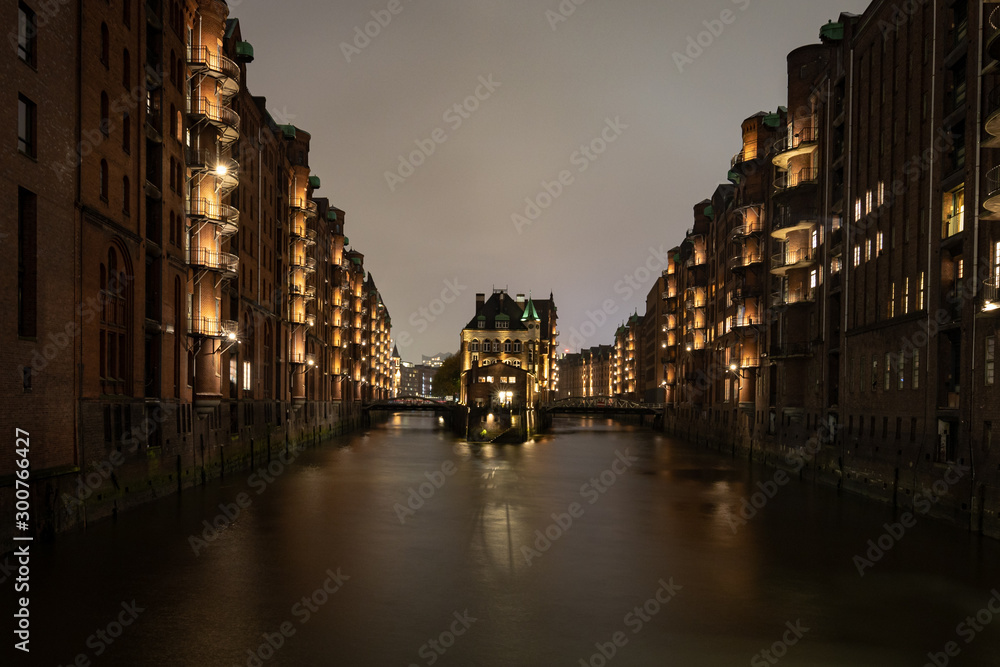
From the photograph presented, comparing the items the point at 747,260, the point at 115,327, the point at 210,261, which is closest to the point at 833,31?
the point at 747,260

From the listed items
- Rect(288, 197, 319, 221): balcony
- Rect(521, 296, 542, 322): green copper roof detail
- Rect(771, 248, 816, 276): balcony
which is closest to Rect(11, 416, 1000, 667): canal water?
Rect(771, 248, 816, 276): balcony

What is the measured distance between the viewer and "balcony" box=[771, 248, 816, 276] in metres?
49.4

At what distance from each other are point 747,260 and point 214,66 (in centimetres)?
3915

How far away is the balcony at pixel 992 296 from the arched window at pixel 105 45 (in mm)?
30568

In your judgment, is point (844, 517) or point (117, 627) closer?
point (117, 627)

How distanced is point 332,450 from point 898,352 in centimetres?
4838

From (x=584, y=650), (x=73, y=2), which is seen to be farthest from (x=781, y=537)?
(x=73, y=2)

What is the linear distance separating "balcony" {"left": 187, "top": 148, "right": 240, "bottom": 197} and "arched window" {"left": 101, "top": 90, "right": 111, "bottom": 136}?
34.0 feet

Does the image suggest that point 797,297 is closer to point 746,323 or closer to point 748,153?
point 746,323

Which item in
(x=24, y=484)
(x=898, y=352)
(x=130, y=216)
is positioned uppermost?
(x=130, y=216)

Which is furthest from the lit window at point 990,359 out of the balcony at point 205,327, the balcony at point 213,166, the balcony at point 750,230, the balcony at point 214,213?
the balcony at point 750,230

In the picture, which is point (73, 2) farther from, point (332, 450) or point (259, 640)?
point (332, 450)

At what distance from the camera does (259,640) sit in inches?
687

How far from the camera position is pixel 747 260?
62.5 m
